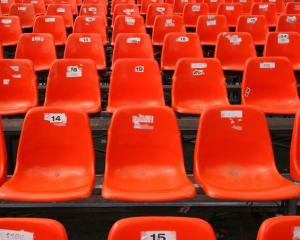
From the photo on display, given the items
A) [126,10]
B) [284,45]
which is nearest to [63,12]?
[126,10]

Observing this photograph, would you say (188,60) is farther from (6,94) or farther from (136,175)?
(6,94)

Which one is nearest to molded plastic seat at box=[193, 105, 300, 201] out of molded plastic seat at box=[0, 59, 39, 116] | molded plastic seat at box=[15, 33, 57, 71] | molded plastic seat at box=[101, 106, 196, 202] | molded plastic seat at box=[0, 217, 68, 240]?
molded plastic seat at box=[101, 106, 196, 202]

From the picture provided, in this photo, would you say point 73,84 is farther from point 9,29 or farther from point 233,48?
point 9,29

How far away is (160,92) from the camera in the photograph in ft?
7.77

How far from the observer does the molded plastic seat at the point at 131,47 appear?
303 centimetres

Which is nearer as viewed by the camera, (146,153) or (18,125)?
(146,153)

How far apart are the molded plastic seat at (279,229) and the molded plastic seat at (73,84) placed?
1712 millimetres

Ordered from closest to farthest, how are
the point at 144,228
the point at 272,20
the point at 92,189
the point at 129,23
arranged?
the point at 144,228 → the point at 92,189 → the point at 129,23 → the point at 272,20

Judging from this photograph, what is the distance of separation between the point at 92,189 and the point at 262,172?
3.11 ft

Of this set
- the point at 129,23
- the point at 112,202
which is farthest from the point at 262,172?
the point at 129,23

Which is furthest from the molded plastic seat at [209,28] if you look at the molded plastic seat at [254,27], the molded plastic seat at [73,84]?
the molded plastic seat at [73,84]

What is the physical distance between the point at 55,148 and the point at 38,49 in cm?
181

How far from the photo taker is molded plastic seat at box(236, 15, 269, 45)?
12.4 ft

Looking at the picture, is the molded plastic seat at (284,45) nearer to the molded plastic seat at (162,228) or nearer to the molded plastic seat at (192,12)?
the molded plastic seat at (192,12)
